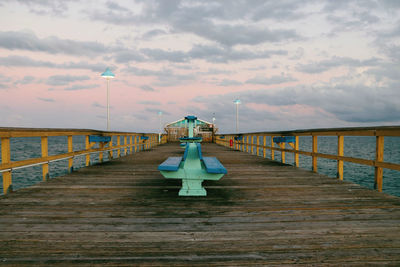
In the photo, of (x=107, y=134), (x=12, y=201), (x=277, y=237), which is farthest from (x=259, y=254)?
(x=107, y=134)

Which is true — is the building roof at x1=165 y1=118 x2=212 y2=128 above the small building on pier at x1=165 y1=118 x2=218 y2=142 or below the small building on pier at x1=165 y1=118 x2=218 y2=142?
above

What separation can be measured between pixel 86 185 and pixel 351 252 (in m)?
4.74

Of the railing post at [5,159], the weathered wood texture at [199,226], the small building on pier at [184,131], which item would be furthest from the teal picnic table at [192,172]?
the small building on pier at [184,131]

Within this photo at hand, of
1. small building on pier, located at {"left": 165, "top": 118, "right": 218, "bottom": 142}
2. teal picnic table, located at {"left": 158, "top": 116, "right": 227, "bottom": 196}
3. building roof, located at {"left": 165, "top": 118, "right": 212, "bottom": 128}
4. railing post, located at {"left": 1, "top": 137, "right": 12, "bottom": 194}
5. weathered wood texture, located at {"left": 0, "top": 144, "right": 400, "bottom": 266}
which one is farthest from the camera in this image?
building roof, located at {"left": 165, "top": 118, "right": 212, "bottom": 128}

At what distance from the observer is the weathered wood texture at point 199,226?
223 cm

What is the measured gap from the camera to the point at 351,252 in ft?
7.62

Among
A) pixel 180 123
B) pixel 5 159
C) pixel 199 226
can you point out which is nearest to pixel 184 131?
pixel 180 123

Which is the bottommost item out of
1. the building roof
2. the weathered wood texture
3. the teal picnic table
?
the weathered wood texture

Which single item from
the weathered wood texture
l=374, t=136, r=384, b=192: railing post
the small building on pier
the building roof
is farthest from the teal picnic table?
the building roof

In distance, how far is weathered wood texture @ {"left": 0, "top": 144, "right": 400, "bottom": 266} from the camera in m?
2.23

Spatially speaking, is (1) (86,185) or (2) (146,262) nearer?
(2) (146,262)

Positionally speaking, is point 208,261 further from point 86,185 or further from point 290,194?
point 86,185

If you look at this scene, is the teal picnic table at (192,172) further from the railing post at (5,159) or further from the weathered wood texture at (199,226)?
the railing post at (5,159)

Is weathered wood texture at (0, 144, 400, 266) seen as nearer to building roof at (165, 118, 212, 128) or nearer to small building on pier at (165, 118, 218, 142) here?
small building on pier at (165, 118, 218, 142)
